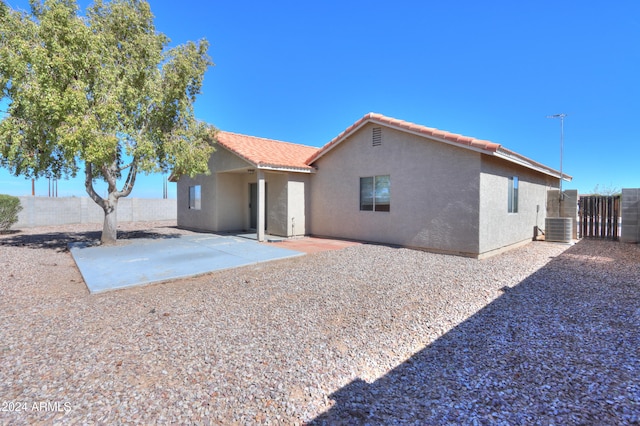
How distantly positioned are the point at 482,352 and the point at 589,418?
3.90 feet

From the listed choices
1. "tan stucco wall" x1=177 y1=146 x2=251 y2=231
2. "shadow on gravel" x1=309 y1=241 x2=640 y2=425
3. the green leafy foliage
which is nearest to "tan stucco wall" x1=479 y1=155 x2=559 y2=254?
"shadow on gravel" x1=309 y1=241 x2=640 y2=425

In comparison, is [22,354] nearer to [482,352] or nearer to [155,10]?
[482,352]

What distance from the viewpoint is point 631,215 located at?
12.2m

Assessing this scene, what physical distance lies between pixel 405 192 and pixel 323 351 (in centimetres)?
776

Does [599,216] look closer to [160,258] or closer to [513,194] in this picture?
[513,194]

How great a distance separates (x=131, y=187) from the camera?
460 inches

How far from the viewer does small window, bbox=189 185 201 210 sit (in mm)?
16547

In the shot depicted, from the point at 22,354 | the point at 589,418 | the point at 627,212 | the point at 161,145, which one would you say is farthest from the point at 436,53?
the point at 22,354

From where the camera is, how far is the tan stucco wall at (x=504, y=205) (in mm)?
9164

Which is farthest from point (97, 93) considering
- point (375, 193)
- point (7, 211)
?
point (7, 211)

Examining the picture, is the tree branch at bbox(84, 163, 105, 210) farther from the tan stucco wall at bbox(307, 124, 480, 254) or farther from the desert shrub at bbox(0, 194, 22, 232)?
the desert shrub at bbox(0, 194, 22, 232)

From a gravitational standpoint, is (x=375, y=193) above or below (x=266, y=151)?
below

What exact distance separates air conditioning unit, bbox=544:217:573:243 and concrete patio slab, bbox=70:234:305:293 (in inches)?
427

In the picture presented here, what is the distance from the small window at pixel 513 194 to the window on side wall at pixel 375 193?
168 inches
